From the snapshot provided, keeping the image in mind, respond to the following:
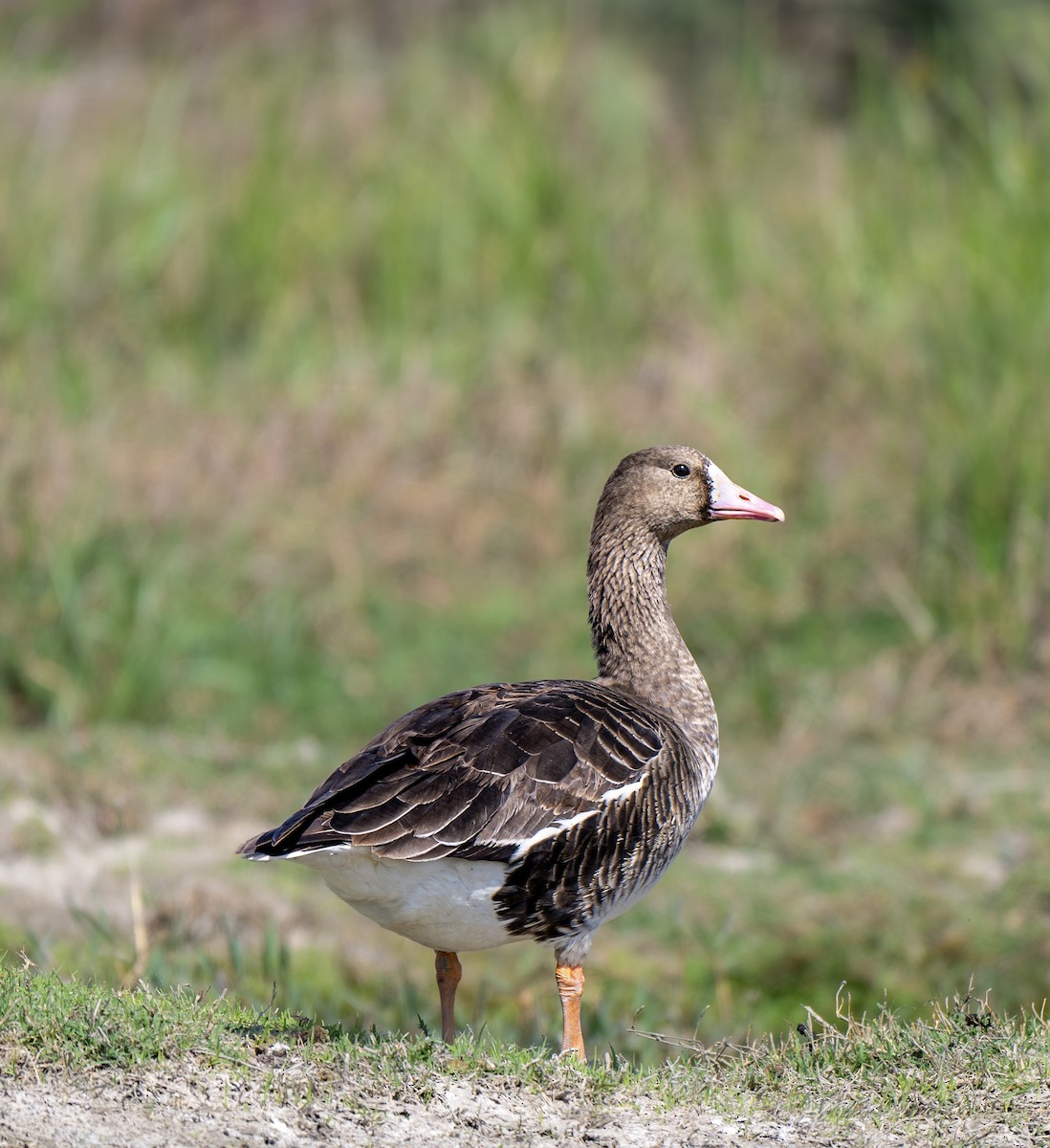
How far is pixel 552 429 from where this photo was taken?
10320 mm

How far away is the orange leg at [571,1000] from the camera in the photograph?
457cm

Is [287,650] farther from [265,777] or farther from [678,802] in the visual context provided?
[678,802]

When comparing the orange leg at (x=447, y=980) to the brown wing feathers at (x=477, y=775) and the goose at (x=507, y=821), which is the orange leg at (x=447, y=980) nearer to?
the goose at (x=507, y=821)

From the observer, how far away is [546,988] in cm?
629

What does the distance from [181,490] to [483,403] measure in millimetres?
2056

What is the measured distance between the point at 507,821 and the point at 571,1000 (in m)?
0.60

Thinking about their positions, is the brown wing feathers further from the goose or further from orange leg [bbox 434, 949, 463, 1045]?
orange leg [bbox 434, 949, 463, 1045]

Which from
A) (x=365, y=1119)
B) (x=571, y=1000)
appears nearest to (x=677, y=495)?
(x=571, y=1000)

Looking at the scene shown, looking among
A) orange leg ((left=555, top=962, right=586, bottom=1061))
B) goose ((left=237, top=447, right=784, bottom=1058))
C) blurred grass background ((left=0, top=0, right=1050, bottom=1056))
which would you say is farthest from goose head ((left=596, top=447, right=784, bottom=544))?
orange leg ((left=555, top=962, right=586, bottom=1061))

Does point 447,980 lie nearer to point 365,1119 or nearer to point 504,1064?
point 504,1064

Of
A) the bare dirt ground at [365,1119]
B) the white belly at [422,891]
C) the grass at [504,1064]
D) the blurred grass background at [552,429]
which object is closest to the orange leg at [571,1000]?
the white belly at [422,891]

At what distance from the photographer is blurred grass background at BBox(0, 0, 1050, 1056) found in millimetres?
7098

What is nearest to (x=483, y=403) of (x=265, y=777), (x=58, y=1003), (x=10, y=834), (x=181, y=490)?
(x=181, y=490)

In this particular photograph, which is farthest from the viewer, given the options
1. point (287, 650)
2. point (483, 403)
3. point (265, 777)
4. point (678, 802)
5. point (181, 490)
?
point (483, 403)
